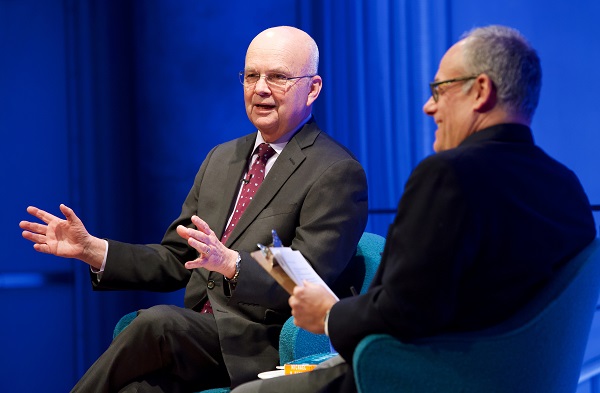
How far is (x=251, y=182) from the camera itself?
3.00m

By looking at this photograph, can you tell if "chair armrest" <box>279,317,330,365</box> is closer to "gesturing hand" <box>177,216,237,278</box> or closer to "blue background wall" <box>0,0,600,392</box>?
"gesturing hand" <box>177,216,237,278</box>

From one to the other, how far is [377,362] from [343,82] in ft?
7.86

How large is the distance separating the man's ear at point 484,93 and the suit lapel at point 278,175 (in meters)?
1.14

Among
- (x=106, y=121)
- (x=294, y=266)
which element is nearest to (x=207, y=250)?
(x=294, y=266)

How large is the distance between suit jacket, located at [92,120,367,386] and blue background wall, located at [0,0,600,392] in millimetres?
966

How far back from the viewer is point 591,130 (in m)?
3.20

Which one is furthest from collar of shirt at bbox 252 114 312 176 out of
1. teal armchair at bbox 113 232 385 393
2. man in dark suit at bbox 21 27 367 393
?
teal armchair at bbox 113 232 385 393

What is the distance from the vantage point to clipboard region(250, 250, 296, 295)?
1.90 meters

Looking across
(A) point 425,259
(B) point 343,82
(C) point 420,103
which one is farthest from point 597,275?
(B) point 343,82

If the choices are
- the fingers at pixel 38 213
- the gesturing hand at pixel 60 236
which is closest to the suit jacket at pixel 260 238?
the gesturing hand at pixel 60 236

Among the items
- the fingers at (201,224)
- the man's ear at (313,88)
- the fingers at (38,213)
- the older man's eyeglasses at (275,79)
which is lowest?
the fingers at (38,213)

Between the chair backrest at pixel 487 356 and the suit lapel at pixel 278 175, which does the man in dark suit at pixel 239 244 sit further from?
the chair backrest at pixel 487 356

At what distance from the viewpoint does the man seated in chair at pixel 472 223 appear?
1650 mm

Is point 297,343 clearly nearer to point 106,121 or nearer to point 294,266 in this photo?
point 294,266
